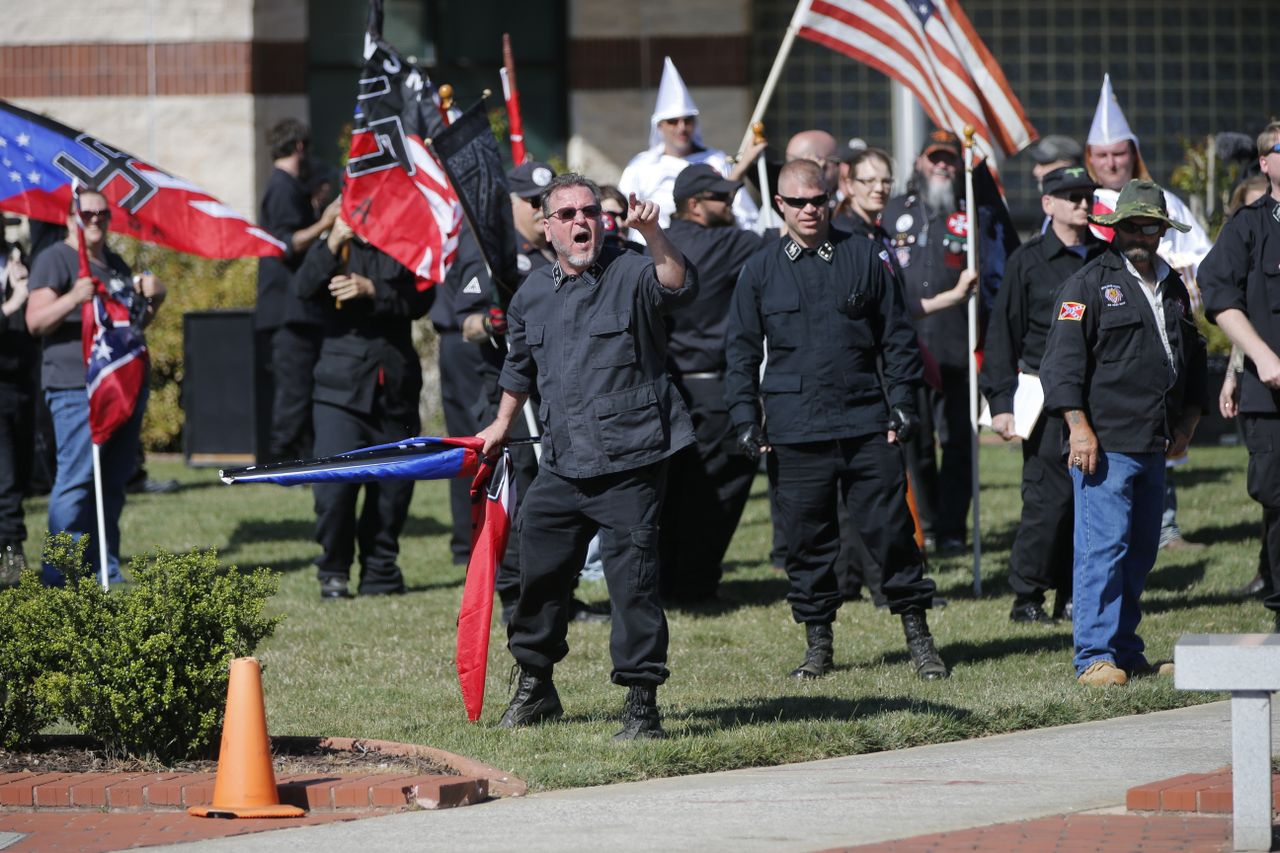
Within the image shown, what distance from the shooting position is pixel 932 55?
11922 mm

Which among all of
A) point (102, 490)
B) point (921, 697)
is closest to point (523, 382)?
point (921, 697)

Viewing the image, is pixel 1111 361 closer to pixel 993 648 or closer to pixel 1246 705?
pixel 993 648

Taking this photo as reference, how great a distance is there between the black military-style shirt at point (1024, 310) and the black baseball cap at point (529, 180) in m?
2.37

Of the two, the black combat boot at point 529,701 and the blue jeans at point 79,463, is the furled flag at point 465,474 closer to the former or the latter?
the black combat boot at point 529,701

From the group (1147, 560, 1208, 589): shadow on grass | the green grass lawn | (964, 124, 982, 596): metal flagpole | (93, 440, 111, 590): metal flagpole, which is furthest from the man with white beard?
(93, 440, 111, 590): metal flagpole

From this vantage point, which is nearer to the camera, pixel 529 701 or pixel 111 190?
pixel 529 701

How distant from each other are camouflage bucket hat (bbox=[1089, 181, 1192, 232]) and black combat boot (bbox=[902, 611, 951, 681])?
6.26ft

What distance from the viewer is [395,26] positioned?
827 inches

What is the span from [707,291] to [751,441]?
1901 millimetres

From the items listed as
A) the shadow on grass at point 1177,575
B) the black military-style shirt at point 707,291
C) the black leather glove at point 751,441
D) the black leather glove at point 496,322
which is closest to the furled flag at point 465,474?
the black leather glove at point 751,441

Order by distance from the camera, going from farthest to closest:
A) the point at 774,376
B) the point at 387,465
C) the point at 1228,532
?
the point at 1228,532 → the point at 774,376 → the point at 387,465

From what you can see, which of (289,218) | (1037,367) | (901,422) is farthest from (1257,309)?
(289,218)

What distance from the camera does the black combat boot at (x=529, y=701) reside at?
8.02 metres

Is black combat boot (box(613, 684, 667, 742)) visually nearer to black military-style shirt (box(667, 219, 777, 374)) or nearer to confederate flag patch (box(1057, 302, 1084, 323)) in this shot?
confederate flag patch (box(1057, 302, 1084, 323))
